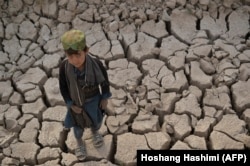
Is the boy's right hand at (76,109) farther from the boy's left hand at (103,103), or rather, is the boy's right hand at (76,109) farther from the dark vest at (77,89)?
the boy's left hand at (103,103)

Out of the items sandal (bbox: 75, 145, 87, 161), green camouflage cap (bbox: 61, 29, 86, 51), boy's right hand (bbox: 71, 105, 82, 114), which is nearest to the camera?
green camouflage cap (bbox: 61, 29, 86, 51)

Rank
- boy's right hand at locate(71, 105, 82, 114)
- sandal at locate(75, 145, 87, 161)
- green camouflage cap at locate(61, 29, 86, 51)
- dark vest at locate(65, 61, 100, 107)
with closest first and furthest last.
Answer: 1. green camouflage cap at locate(61, 29, 86, 51)
2. dark vest at locate(65, 61, 100, 107)
3. boy's right hand at locate(71, 105, 82, 114)
4. sandal at locate(75, 145, 87, 161)

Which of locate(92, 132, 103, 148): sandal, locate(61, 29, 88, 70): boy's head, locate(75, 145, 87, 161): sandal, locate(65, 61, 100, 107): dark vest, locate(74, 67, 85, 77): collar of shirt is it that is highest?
locate(61, 29, 88, 70): boy's head

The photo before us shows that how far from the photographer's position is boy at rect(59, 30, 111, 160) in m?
2.26

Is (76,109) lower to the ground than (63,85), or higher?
lower

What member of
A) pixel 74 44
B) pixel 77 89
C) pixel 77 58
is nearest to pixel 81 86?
pixel 77 89

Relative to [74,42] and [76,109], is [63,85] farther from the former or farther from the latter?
[74,42]

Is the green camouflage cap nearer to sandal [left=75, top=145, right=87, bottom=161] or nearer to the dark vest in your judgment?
the dark vest

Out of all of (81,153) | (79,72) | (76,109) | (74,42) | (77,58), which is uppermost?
(74,42)

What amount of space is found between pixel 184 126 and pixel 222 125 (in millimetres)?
283

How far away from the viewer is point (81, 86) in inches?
98.2

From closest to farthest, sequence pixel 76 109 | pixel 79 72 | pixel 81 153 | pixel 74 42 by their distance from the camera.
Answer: pixel 74 42
pixel 79 72
pixel 76 109
pixel 81 153

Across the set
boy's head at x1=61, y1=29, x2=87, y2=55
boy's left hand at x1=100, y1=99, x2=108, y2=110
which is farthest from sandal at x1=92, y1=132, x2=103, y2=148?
boy's head at x1=61, y1=29, x2=87, y2=55

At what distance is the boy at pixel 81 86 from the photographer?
2260 mm
